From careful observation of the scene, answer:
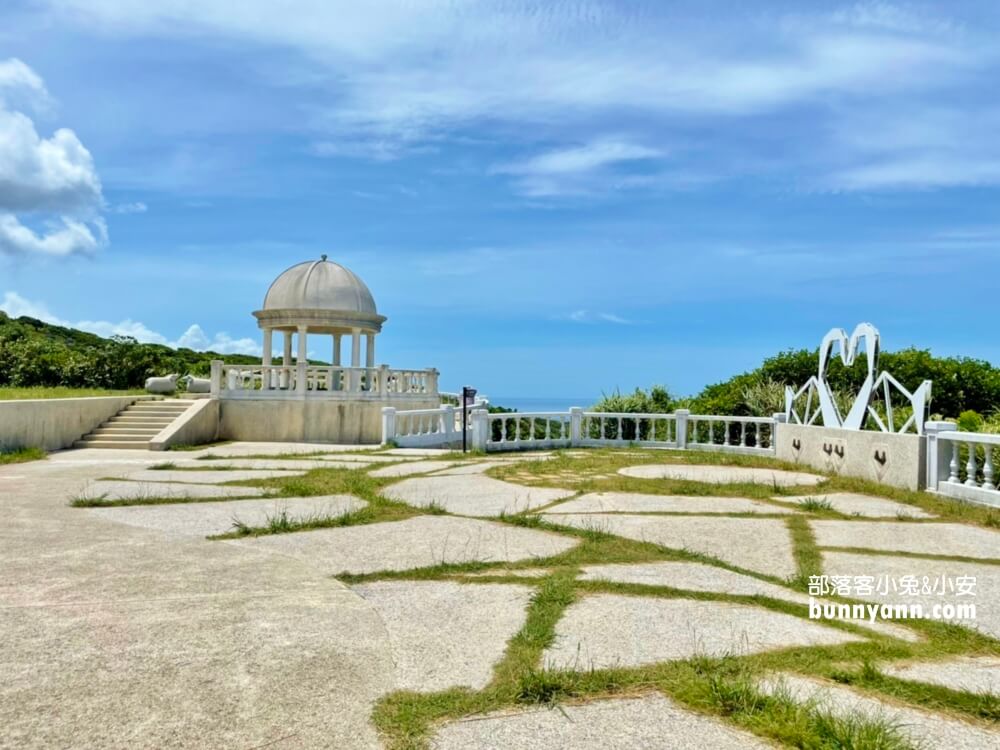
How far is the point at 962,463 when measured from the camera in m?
8.91

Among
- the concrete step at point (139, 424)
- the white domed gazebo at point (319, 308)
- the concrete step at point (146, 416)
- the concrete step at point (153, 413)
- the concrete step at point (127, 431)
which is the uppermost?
the white domed gazebo at point (319, 308)

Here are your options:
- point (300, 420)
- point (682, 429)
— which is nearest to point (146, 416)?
point (300, 420)

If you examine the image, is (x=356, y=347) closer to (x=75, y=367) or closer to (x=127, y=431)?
(x=127, y=431)

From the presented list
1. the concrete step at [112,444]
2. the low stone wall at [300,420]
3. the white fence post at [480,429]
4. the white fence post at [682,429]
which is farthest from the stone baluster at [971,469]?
the concrete step at [112,444]

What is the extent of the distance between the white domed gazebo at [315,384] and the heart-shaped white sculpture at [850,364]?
11.0 meters

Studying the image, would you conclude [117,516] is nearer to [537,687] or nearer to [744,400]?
[537,687]

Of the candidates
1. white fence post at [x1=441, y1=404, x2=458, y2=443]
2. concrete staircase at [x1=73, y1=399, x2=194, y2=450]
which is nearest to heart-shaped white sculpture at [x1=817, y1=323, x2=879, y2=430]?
white fence post at [x1=441, y1=404, x2=458, y2=443]

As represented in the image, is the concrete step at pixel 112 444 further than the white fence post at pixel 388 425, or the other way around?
the white fence post at pixel 388 425

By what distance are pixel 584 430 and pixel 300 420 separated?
23.9ft

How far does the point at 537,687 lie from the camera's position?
2795 millimetres

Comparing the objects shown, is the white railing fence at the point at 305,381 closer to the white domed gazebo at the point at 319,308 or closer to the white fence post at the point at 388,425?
the white domed gazebo at the point at 319,308

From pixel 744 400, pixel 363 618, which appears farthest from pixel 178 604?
pixel 744 400

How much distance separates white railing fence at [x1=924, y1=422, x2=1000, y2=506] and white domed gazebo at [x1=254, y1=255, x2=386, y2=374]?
50.7ft

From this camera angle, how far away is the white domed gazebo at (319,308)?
68.3ft
